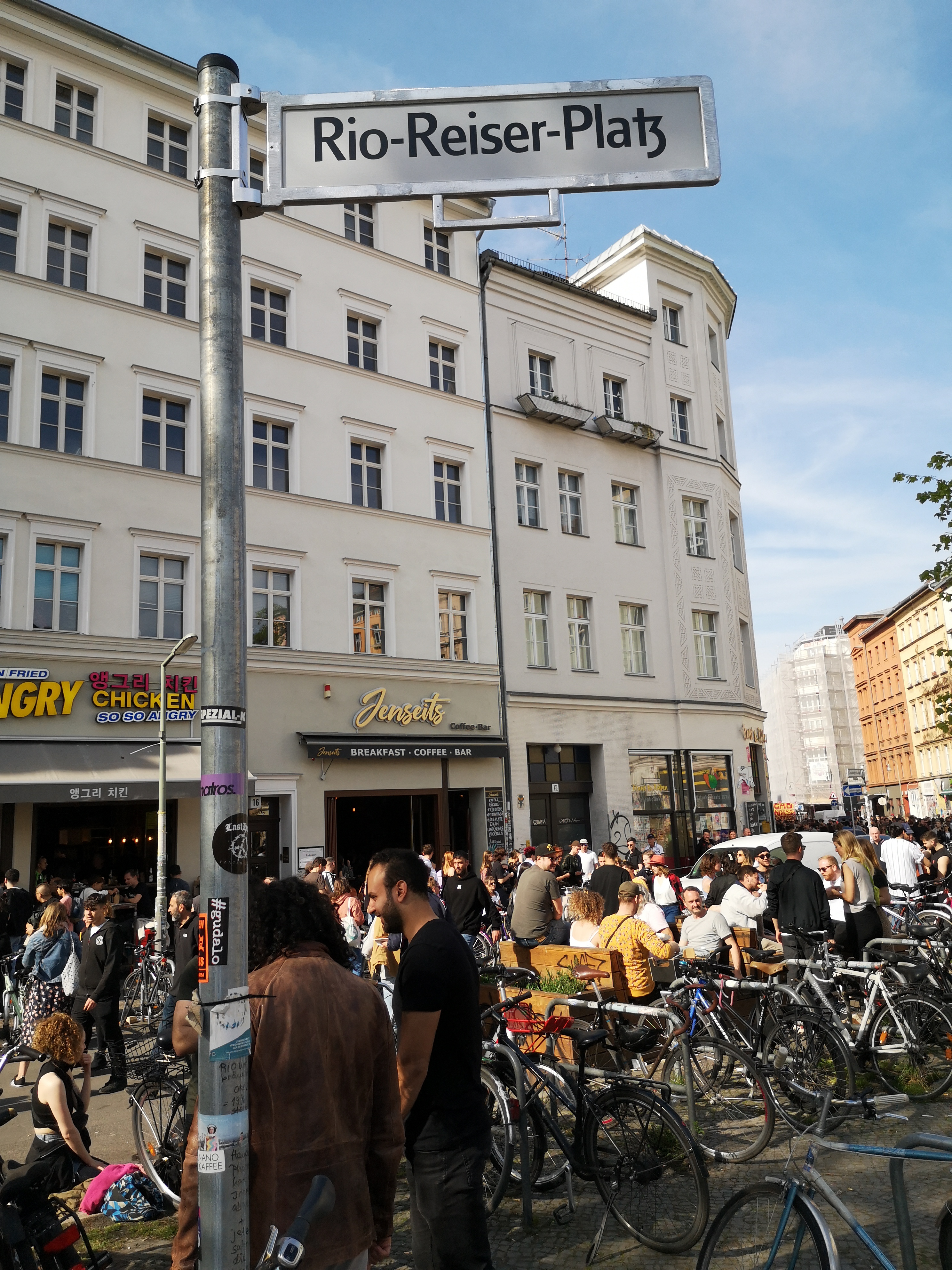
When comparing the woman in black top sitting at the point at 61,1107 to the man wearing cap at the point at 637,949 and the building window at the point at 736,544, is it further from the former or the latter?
the building window at the point at 736,544

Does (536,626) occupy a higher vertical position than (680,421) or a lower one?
lower

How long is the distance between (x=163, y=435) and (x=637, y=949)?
691 inches

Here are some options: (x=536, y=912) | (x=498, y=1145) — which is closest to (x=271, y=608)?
(x=536, y=912)

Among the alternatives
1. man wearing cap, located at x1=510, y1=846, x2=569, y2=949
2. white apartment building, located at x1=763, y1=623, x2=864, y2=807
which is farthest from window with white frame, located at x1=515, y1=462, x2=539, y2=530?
white apartment building, located at x1=763, y1=623, x2=864, y2=807

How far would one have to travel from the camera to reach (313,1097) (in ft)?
9.25

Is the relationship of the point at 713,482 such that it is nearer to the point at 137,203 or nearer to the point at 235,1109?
the point at 137,203

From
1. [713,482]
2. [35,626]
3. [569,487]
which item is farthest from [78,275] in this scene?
[713,482]

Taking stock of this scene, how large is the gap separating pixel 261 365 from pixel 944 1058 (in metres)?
20.6

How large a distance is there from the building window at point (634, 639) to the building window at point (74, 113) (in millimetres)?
18687

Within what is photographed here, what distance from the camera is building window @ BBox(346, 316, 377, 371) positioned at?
25484 millimetres

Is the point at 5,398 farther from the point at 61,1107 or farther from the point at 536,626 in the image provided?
the point at 61,1107

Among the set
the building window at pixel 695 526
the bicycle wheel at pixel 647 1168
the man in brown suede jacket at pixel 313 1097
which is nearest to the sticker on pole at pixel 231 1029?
the man in brown suede jacket at pixel 313 1097

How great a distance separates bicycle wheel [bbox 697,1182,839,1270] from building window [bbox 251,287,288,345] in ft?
74.2

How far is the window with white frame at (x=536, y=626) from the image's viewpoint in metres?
27.7
